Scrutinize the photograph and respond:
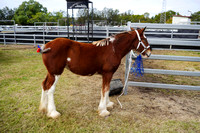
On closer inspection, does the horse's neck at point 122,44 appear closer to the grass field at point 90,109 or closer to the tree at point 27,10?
the grass field at point 90,109

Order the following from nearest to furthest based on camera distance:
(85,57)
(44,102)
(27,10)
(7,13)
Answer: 1. (85,57)
2. (44,102)
3. (7,13)
4. (27,10)

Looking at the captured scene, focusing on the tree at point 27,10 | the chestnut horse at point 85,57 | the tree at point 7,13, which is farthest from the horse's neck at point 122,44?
the tree at point 7,13

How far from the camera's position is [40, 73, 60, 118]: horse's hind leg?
9.82 ft

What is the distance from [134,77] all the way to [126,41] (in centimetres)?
284

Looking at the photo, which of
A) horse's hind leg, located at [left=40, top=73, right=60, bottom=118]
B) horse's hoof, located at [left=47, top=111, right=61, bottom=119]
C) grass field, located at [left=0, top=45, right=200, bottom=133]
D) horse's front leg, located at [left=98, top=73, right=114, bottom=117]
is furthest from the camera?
horse's front leg, located at [left=98, top=73, right=114, bottom=117]

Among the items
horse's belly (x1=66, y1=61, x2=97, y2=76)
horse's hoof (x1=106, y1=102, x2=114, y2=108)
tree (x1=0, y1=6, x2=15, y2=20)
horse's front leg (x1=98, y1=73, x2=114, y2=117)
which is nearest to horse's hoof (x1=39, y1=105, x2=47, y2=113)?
horse's belly (x1=66, y1=61, x2=97, y2=76)

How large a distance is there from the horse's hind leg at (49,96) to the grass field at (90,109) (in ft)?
0.50

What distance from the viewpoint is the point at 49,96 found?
10.0 feet

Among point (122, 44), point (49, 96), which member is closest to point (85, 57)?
point (122, 44)

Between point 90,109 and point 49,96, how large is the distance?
3.37ft

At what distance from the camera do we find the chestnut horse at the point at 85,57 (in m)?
2.91

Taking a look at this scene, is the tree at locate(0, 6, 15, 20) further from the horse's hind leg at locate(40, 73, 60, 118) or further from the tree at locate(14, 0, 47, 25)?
the horse's hind leg at locate(40, 73, 60, 118)

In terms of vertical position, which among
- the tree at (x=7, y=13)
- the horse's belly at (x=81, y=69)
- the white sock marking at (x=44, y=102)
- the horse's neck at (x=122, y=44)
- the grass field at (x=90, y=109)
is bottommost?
the grass field at (x=90, y=109)

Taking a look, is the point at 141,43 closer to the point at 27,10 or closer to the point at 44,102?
the point at 44,102
